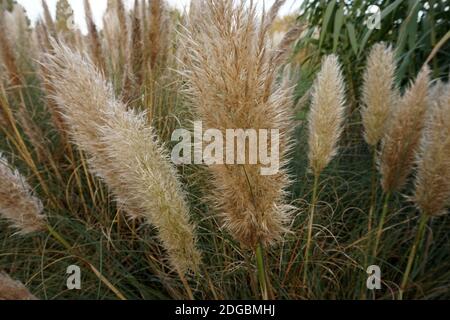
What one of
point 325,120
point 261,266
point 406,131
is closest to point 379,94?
point 406,131

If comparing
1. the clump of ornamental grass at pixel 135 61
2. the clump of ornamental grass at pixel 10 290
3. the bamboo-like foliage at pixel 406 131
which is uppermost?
the clump of ornamental grass at pixel 135 61

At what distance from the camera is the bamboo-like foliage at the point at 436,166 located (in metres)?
1.25

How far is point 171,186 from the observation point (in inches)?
40.6

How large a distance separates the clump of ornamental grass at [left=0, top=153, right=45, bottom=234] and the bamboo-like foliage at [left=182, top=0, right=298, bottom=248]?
52 cm

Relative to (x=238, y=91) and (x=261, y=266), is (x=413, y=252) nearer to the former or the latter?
(x=261, y=266)

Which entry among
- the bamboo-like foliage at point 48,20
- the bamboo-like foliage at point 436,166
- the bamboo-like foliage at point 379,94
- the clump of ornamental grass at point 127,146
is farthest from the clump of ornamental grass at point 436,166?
the bamboo-like foliage at point 48,20

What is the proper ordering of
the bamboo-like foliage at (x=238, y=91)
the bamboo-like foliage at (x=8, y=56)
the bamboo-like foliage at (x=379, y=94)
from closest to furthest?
1. the bamboo-like foliage at (x=238, y=91)
2. the bamboo-like foliage at (x=379, y=94)
3. the bamboo-like foliage at (x=8, y=56)

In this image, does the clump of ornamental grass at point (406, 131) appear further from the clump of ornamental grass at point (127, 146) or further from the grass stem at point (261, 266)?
the clump of ornamental grass at point (127, 146)

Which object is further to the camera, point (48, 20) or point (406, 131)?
point (48, 20)

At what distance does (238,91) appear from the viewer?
870 mm

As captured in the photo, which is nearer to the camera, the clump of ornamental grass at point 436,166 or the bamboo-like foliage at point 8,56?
the clump of ornamental grass at point 436,166

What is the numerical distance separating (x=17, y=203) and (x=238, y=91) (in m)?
0.67

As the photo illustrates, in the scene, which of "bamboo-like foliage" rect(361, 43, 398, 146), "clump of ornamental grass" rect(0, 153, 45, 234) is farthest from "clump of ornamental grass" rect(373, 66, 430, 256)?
"clump of ornamental grass" rect(0, 153, 45, 234)
